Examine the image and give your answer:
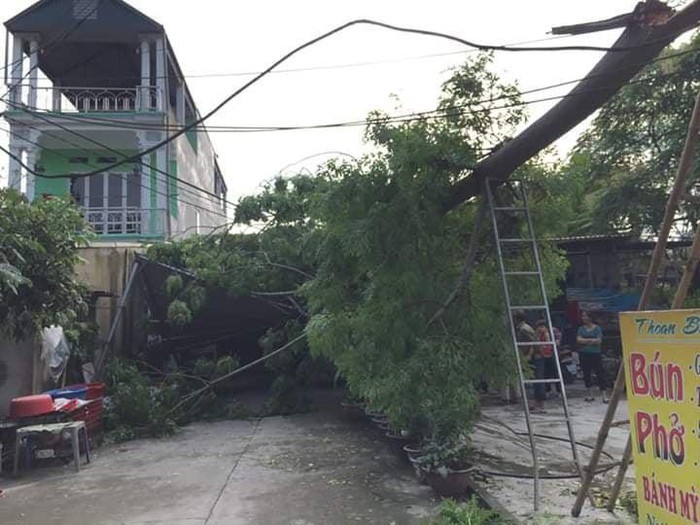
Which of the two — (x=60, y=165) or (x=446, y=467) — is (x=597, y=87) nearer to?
(x=446, y=467)

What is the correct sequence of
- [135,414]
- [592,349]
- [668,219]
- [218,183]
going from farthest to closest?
[218,183], [592,349], [135,414], [668,219]

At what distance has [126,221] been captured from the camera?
15.4 m

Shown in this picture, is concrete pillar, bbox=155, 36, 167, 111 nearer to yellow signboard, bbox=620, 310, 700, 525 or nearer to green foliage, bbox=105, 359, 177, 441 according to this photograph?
green foliage, bbox=105, 359, 177, 441

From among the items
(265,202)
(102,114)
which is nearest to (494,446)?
(265,202)

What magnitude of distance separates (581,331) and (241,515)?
7.35m

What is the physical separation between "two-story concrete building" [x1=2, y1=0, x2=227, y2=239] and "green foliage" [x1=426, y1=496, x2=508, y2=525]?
36.0ft

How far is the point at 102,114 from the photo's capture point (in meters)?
15.7

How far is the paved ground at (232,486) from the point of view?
548cm

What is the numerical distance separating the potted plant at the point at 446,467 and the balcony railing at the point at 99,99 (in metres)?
12.8

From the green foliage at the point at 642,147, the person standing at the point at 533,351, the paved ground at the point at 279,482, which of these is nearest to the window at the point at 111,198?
the paved ground at the point at 279,482

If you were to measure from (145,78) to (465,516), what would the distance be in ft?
46.6

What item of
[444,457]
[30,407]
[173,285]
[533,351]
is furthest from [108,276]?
[444,457]

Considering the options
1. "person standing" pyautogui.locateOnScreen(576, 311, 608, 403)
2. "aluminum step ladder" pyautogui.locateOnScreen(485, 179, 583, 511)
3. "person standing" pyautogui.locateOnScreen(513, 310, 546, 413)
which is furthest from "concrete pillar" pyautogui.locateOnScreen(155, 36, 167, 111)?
"aluminum step ladder" pyautogui.locateOnScreen(485, 179, 583, 511)

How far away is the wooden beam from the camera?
154 inches
